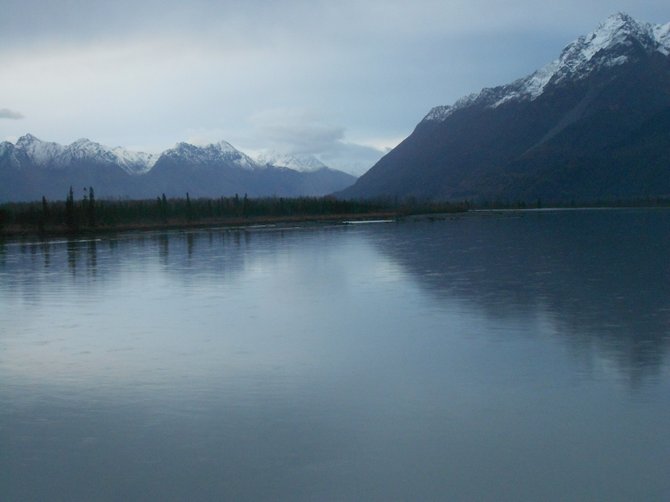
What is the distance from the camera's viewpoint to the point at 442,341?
13688 mm

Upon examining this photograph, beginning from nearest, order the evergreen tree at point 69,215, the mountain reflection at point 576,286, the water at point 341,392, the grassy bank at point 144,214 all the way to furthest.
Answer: the water at point 341,392 → the mountain reflection at point 576,286 → the evergreen tree at point 69,215 → the grassy bank at point 144,214

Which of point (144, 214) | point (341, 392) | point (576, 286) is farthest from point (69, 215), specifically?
point (341, 392)

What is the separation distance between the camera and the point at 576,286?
20672mm

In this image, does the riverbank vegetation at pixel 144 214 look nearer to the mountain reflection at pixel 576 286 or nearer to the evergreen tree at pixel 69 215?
the evergreen tree at pixel 69 215

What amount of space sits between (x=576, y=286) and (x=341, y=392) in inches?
471

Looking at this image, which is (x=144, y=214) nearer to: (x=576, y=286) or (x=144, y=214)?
(x=144, y=214)

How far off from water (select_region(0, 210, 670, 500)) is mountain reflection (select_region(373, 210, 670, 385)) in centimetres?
11

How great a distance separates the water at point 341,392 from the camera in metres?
7.60

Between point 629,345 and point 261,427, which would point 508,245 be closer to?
point 629,345

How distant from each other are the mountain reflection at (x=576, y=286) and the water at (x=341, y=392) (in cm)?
11

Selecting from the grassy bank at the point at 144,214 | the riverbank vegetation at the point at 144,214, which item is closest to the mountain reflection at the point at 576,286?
the grassy bank at the point at 144,214

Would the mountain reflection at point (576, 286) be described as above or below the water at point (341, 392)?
above

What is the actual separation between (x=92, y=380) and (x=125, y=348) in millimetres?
2323

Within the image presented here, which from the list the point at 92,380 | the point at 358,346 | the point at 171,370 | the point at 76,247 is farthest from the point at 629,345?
the point at 76,247
